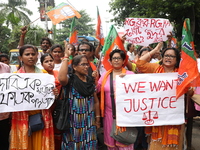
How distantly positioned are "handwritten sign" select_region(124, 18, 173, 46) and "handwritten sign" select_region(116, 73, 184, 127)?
131 centimetres

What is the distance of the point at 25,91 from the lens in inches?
94.3

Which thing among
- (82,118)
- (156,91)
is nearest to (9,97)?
(82,118)

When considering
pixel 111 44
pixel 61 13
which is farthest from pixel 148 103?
pixel 61 13

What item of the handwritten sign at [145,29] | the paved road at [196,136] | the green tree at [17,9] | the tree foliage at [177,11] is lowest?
the paved road at [196,136]

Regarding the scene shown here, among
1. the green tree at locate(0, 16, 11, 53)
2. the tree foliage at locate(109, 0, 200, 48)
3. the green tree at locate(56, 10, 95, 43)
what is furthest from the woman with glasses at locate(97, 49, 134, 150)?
the green tree at locate(56, 10, 95, 43)

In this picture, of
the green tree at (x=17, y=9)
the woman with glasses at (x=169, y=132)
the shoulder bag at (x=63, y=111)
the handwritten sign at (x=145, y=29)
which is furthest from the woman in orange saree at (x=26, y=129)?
the green tree at (x=17, y=9)

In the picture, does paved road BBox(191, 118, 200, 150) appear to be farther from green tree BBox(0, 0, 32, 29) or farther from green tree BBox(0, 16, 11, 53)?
green tree BBox(0, 0, 32, 29)

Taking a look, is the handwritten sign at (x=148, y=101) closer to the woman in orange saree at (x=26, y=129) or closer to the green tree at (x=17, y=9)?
the woman in orange saree at (x=26, y=129)

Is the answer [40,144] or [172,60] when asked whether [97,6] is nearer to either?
[172,60]

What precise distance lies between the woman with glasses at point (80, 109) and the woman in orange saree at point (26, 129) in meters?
0.26

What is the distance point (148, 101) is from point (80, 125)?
97 cm

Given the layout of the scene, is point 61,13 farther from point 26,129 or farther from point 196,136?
point 196,136

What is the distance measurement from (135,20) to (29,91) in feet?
7.96

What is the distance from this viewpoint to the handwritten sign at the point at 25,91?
2.29 meters
